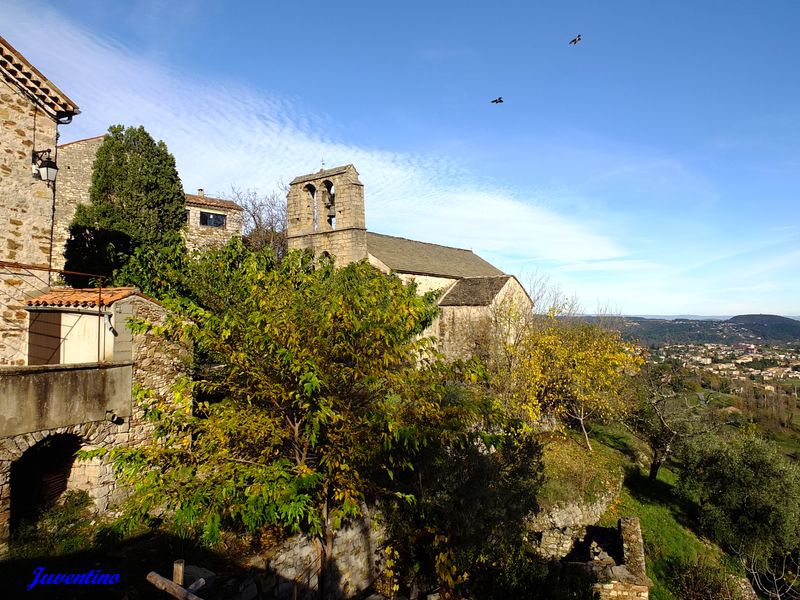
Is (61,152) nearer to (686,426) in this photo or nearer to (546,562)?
(546,562)

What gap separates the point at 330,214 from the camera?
1998 centimetres

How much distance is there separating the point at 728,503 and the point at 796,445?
110 feet

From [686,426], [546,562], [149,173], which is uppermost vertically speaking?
[149,173]

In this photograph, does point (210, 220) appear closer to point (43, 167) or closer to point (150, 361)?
point (43, 167)

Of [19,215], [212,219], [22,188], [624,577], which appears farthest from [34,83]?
[624,577]

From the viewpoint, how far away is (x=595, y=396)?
2203 centimetres

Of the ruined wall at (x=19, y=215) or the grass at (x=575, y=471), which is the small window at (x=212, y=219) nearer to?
the ruined wall at (x=19, y=215)

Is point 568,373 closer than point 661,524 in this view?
No

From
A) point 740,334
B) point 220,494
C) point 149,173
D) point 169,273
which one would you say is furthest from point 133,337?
point 740,334

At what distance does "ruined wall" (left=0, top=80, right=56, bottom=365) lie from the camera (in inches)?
439
